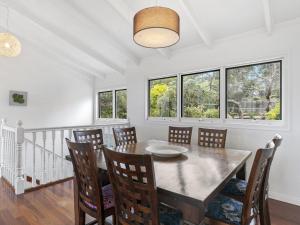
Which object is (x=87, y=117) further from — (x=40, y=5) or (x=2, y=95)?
(x=40, y=5)

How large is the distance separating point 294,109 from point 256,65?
34.1 inches

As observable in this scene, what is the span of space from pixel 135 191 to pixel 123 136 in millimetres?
1798

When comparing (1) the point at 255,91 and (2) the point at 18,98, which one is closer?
(1) the point at 255,91

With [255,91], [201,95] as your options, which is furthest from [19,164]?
[255,91]

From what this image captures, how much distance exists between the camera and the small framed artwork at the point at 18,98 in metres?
4.63

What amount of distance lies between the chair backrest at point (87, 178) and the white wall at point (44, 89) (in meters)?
3.94

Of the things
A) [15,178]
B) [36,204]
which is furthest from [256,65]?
[15,178]

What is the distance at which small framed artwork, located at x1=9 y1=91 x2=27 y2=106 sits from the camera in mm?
4626

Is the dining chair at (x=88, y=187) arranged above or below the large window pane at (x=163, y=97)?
below

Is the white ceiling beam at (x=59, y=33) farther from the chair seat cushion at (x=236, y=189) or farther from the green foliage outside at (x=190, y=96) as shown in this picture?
the chair seat cushion at (x=236, y=189)

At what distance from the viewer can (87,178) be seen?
5.26 feet

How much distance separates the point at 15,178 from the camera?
9.59 ft

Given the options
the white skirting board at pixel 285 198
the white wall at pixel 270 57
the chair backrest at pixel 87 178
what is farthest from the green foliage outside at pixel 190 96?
the chair backrest at pixel 87 178

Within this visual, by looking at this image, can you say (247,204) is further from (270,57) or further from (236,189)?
(270,57)
